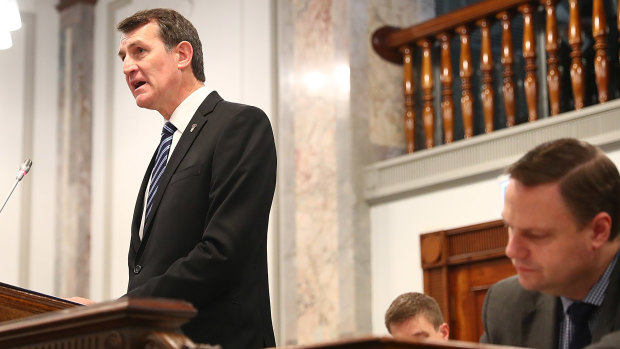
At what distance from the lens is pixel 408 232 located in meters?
6.96

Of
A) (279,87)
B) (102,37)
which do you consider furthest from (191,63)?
(102,37)

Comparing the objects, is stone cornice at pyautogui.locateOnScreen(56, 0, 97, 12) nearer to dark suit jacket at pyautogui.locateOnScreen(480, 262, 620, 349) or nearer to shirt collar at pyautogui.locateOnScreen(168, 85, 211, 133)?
shirt collar at pyautogui.locateOnScreen(168, 85, 211, 133)

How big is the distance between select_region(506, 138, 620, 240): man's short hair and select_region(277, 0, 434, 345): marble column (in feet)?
15.6

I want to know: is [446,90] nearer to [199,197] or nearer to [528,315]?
[199,197]

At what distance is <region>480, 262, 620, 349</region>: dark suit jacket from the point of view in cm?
221

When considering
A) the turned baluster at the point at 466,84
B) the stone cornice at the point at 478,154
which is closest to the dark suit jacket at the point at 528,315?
the stone cornice at the point at 478,154

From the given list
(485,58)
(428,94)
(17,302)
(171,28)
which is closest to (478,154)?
(485,58)

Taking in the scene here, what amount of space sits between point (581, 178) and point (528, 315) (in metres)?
0.36

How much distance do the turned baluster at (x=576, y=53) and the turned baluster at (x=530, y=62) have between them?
0.80ft

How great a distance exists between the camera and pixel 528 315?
242cm

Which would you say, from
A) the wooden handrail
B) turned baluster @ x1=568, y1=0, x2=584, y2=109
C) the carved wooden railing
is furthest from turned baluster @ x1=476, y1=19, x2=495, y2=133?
turned baluster @ x1=568, y1=0, x2=584, y2=109

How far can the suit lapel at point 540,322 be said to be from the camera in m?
2.35

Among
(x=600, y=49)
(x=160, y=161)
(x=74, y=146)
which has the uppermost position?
(x=74, y=146)

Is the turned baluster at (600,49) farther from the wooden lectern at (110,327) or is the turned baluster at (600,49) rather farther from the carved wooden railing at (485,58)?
the wooden lectern at (110,327)
